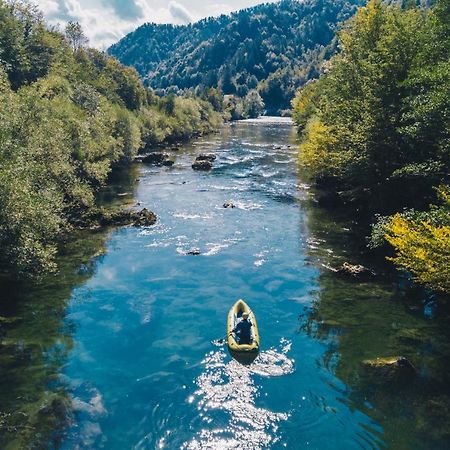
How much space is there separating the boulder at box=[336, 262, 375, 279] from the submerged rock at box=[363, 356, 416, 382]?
11327 mm

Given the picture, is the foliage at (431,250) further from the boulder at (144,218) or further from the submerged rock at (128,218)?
the submerged rock at (128,218)

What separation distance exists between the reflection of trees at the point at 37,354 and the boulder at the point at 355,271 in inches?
789

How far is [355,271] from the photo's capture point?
34.7 m

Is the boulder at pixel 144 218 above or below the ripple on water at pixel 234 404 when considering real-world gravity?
above

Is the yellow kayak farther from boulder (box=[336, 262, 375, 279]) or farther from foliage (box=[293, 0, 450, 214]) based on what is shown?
foliage (box=[293, 0, 450, 214])

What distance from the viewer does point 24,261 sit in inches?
1133

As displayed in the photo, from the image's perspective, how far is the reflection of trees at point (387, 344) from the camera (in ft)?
65.0

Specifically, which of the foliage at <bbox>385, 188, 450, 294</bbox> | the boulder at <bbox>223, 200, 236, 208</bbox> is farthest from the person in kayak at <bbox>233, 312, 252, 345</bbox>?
the boulder at <bbox>223, 200, 236, 208</bbox>

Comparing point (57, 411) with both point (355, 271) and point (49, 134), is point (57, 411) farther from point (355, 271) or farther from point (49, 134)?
point (49, 134)

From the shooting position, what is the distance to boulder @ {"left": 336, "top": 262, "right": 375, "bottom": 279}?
34594 mm

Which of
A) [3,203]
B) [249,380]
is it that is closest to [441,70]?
[249,380]

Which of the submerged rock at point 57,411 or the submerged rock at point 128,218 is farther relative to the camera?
the submerged rock at point 128,218

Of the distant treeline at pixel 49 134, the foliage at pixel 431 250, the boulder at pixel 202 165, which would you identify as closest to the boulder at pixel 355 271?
the foliage at pixel 431 250

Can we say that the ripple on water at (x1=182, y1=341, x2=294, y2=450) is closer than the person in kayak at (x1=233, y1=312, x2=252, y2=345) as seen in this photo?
Yes
